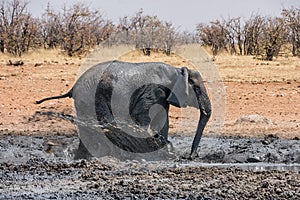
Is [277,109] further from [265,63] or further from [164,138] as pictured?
[265,63]

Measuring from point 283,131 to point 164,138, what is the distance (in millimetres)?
3515

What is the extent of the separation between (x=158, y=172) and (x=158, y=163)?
128 centimetres

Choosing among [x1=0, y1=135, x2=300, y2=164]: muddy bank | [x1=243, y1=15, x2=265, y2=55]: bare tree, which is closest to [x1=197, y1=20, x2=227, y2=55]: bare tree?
[x1=243, y1=15, x2=265, y2=55]: bare tree

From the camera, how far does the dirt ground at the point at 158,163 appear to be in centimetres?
761

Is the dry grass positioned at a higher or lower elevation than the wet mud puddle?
higher

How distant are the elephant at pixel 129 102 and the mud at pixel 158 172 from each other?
41cm

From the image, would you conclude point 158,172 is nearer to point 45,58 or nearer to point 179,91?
point 179,91

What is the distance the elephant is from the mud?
1.35 ft

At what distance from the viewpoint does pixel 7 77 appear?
19.8 m

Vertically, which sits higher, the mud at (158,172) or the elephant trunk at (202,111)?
the elephant trunk at (202,111)

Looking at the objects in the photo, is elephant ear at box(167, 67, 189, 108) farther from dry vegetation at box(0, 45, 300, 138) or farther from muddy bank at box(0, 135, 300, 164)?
dry vegetation at box(0, 45, 300, 138)

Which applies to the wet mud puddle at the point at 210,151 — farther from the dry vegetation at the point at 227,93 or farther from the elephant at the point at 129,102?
the dry vegetation at the point at 227,93

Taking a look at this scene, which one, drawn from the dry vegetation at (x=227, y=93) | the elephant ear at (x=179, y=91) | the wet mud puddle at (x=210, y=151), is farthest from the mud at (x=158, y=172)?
the dry vegetation at (x=227, y=93)

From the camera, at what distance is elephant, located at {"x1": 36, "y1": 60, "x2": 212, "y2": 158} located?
1048 cm
